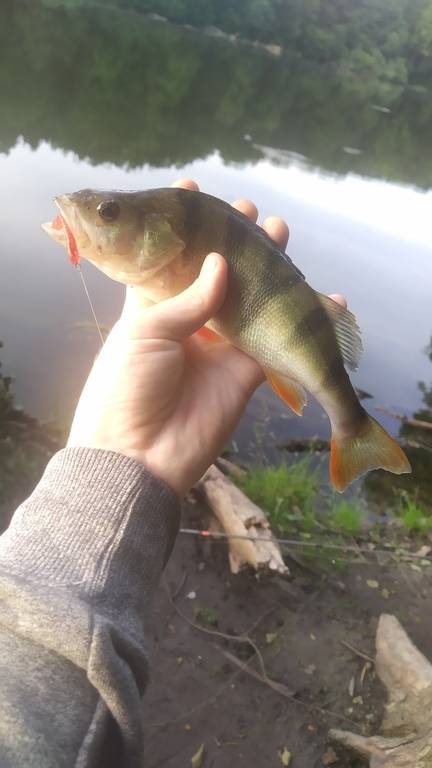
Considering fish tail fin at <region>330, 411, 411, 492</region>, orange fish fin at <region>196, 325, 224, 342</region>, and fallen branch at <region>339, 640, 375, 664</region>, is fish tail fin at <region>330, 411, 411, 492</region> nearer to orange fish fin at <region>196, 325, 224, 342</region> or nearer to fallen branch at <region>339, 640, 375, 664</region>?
orange fish fin at <region>196, 325, 224, 342</region>

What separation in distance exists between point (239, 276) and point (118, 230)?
1.45 feet

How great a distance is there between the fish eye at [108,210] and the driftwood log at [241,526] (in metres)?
2.69

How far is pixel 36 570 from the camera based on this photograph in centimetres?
156

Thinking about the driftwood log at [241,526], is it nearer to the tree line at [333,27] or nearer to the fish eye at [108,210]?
the fish eye at [108,210]

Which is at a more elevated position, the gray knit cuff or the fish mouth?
the fish mouth

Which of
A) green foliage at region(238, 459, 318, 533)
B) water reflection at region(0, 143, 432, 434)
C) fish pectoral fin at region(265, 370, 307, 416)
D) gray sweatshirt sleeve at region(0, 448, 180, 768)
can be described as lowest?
water reflection at region(0, 143, 432, 434)

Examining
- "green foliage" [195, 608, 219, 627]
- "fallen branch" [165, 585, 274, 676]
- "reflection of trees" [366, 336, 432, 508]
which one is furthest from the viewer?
"reflection of trees" [366, 336, 432, 508]

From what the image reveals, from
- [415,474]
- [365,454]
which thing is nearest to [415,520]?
[415,474]

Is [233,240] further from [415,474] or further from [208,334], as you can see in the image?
[415,474]

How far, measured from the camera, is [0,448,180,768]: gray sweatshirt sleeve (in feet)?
4.46

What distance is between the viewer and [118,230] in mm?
2148

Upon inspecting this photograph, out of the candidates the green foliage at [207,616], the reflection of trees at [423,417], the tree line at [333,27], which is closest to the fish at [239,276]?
the green foliage at [207,616]

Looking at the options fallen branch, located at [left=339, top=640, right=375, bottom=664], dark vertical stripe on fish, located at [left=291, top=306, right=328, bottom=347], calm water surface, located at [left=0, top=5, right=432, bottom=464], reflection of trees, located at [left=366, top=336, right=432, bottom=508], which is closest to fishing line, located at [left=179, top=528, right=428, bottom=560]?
fallen branch, located at [left=339, top=640, right=375, bottom=664]

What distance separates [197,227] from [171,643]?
8.70 feet
